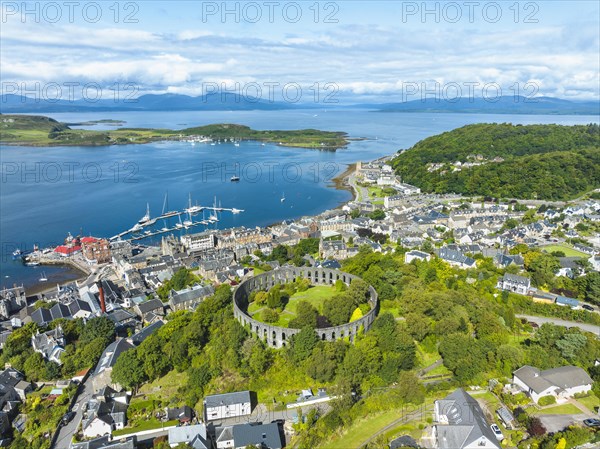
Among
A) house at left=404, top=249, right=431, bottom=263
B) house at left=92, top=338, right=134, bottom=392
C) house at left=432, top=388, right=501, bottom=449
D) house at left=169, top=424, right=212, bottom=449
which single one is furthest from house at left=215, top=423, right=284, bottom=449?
house at left=404, top=249, right=431, bottom=263

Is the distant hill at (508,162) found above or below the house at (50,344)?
above

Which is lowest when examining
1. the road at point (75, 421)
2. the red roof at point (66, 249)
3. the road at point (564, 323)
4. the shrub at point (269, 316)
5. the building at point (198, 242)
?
the road at point (75, 421)

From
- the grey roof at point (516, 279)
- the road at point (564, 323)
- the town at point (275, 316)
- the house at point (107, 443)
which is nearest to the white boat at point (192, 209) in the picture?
the town at point (275, 316)

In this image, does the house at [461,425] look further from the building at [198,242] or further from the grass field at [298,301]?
the building at [198,242]

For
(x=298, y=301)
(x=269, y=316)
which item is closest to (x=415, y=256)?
(x=298, y=301)

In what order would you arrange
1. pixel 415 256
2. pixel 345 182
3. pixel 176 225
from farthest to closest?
pixel 345 182 → pixel 176 225 → pixel 415 256

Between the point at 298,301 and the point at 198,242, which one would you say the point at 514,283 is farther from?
the point at 198,242
